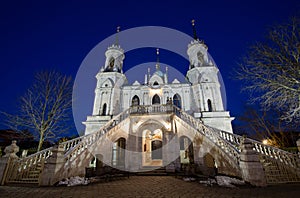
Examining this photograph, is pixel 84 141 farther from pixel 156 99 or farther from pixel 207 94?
pixel 207 94

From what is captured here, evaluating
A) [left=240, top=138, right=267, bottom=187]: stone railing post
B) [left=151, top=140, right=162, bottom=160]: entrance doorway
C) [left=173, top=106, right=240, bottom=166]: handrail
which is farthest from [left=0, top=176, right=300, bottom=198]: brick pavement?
[left=151, top=140, right=162, bottom=160]: entrance doorway

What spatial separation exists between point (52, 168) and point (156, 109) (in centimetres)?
989

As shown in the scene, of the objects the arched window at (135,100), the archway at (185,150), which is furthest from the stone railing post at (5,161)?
the arched window at (135,100)

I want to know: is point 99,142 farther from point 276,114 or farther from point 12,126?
point 276,114

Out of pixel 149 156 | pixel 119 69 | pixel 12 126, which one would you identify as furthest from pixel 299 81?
pixel 119 69

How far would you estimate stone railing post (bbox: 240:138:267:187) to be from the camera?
5.97 meters

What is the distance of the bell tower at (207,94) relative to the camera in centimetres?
1858

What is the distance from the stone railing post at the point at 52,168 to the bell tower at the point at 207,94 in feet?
53.8

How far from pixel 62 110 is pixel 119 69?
14417 mm

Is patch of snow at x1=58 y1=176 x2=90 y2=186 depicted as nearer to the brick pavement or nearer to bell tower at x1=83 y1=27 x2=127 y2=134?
the brick pavement

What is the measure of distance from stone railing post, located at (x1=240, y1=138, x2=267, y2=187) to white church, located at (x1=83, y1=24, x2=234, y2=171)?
4.44 meters

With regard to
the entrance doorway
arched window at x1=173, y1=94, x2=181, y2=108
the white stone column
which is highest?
arched window at x1=173, y1=94, x2=181, y2=108

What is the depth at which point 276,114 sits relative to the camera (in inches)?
870

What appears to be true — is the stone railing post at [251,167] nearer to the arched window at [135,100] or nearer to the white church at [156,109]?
the white church at [156,109]
